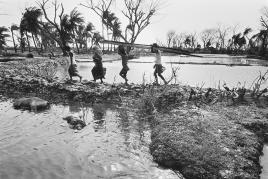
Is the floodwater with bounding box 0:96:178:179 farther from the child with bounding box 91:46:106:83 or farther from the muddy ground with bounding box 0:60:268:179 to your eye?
the child with bounding box 91:46:106:83

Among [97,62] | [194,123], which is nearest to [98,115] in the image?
[194,123]

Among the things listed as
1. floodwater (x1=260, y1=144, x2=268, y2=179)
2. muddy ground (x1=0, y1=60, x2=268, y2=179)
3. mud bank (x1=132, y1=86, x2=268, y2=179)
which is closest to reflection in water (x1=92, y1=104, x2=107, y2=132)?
muddy ground (x1=0, y1=60, x2=268, y2=179)

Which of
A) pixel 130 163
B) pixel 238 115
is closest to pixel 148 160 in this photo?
pixel 130 163

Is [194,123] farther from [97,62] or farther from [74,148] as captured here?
[97,62]

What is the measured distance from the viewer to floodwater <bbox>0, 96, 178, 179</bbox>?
11.2ft

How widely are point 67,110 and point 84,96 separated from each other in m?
1.06

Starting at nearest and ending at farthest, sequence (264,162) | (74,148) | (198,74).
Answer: (264,162)
(74,148)
(198,74)

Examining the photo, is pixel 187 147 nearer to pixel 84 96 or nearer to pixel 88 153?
pixel 88 153

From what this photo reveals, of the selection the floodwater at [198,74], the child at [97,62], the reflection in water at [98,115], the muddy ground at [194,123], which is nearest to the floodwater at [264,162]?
the muddy ground at [194,123]

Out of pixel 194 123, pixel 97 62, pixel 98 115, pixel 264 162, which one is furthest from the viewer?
pixel 97 62

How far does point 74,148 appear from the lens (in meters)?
4.12

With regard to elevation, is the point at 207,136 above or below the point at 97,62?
below

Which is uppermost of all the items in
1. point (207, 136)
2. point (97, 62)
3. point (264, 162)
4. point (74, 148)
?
point (97, 62)

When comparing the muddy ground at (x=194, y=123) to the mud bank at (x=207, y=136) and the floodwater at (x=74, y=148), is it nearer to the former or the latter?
the mud bank at (x=207, y=136)
